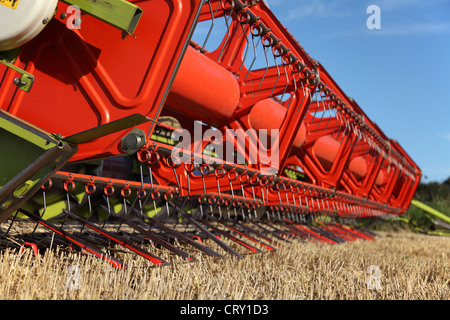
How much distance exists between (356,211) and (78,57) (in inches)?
Answer: 237

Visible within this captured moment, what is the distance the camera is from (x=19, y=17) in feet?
6.09

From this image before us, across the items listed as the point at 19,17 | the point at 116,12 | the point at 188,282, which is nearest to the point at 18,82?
the point at 19,17

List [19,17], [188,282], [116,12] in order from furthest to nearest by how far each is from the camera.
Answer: [188,282] < [116,12] < [19,17]

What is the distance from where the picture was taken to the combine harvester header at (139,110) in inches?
75.1

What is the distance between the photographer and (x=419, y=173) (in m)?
10.8

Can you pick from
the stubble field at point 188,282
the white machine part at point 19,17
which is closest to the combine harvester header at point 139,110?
the white machine part at point 19,17

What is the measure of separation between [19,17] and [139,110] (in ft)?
2.01

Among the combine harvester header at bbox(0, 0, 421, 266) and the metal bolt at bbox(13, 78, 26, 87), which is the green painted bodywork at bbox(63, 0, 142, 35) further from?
the metal bolt at bbox(13, 78, 26, 87)

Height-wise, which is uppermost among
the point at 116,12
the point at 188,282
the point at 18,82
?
the point at 116,12

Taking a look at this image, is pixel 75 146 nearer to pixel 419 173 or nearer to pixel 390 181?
pixel 390 181

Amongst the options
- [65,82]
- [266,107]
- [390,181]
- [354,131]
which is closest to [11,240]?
[65,82]

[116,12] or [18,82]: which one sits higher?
[116,12]

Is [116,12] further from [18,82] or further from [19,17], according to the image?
[18,82]

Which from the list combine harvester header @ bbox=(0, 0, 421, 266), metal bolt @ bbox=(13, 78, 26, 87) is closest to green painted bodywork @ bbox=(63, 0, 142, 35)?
combine harvester header @ bbox=(0, 0, 421, 266)
